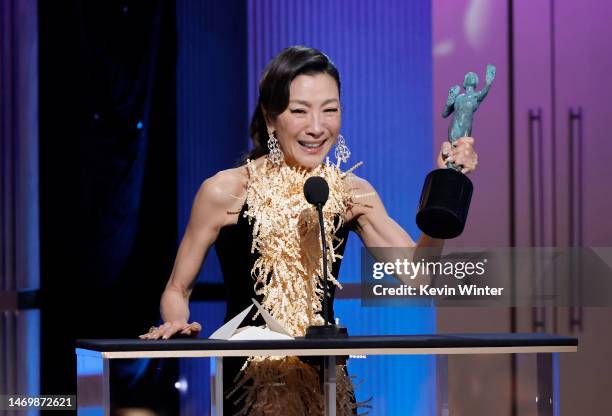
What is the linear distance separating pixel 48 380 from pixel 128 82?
1213 millimetres

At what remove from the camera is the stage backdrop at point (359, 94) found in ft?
14.0

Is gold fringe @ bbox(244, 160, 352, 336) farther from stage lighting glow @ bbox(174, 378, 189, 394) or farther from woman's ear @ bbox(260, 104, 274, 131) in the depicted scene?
stage lighting glow @ bbox(174, 378, 189, 394)

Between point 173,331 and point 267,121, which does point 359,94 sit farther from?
point 173,331

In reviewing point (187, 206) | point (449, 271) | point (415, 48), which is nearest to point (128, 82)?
point (187, 206)

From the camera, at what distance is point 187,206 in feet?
13.9

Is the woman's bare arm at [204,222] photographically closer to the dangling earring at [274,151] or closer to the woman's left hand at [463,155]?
the dangling earring at [274,151]

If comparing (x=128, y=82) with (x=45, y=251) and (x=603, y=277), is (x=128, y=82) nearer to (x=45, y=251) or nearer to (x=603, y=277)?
(x=45, y=251)

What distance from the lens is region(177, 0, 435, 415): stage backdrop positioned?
14.0 ft

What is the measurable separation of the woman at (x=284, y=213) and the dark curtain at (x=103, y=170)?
1.18 meters

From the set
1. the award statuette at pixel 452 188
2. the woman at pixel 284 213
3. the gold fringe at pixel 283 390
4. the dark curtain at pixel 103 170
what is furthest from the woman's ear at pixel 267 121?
the dark curtain at pixel 103 170

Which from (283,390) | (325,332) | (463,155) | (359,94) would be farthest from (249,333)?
(359,94)

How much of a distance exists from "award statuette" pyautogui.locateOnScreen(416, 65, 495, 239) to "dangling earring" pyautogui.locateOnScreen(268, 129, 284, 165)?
56 cm

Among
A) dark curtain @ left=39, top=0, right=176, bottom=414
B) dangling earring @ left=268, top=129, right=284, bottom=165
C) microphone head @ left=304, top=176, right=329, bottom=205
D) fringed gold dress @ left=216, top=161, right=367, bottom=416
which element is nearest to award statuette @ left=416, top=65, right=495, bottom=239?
microphone head @ left=304, top=176, right=329, bottom=205

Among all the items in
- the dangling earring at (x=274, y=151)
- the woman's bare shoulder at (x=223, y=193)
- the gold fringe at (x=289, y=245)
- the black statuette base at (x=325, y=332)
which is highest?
the dangling earring at (x=274, y=151)
